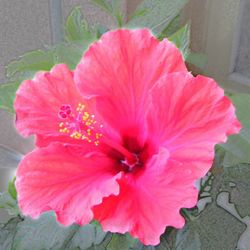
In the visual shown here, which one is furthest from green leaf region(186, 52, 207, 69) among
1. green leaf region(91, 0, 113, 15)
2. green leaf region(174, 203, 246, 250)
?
green leaf region(174, 203, 246, 250)

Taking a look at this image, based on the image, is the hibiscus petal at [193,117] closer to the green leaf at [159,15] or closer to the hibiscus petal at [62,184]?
the hibiscus petal at [62,184]

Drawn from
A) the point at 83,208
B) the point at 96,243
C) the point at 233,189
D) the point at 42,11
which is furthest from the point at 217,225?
the point at 42,11

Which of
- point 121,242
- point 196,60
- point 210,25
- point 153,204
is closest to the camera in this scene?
point 153,204

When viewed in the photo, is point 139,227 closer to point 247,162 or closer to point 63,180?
point 63,180

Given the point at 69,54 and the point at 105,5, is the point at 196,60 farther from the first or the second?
the point at 69,54

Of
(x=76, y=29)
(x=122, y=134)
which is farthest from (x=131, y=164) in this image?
(x=76, y=29)

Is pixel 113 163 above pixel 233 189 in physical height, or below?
above

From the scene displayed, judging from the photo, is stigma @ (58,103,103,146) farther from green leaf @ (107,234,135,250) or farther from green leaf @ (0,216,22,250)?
green leaf @ (0,216,22,250)
